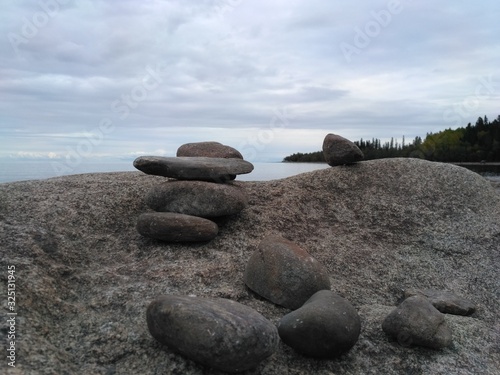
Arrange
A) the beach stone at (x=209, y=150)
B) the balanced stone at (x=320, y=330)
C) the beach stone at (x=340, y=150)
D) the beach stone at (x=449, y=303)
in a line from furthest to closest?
the beach stone at (x=340, y=150), the beach stone at (x=209, y=150), the beach stone at (x=449, y=303), the balanced stone at (x=320, y=330)

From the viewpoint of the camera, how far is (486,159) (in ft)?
253

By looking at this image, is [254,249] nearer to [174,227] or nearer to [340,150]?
Answer: [174,227]

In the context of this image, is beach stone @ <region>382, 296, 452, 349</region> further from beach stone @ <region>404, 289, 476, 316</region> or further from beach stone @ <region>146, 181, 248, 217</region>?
beach stone @ <region>146, 181, 248, 217</region>

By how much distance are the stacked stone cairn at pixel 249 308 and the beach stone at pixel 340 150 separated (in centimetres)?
289

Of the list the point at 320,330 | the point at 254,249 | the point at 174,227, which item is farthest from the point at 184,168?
the point at 320,330

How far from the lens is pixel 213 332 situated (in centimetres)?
471

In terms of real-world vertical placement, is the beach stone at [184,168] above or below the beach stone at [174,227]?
above

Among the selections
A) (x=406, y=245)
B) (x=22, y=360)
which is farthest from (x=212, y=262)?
(x=406, y=245)

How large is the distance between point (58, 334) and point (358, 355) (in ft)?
11.8

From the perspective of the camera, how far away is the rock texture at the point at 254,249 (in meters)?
5.44

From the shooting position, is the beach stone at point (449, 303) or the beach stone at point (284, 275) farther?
the beach stone at point (449, 303)

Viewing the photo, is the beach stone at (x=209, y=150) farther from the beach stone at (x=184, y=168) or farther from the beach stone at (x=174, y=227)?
the beach stone at (x=174, y=227)

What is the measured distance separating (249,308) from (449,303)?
11.8ft

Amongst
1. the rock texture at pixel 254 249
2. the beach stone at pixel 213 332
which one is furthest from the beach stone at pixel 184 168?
the beach stone at pixel 213 332
